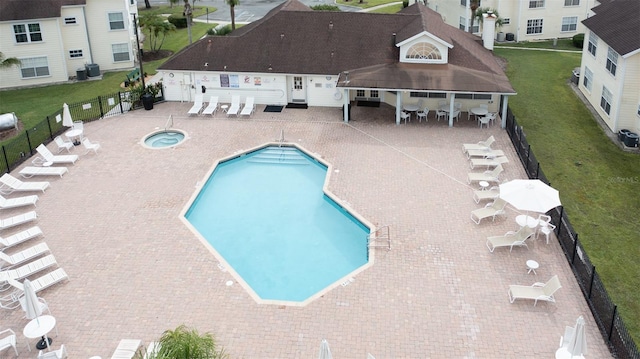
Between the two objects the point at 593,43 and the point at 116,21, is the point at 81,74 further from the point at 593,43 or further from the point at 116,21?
the point at 593,43

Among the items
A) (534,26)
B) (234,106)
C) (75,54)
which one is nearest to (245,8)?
(75,54)

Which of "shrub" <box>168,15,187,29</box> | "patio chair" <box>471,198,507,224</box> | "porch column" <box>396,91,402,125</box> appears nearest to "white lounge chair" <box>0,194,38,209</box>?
"patio chair" <box>471,198,507,224</box>

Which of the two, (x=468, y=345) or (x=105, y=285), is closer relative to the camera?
(x=468, y=345)

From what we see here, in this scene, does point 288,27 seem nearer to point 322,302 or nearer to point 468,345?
point 322,302

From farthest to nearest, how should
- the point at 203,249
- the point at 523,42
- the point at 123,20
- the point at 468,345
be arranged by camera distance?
the point at 523,42
the point at 123,20
the point at 203,249
the point at 468,345

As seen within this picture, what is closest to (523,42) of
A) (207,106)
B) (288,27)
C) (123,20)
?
(288,27)

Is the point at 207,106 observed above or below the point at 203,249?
above

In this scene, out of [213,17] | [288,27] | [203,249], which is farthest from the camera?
[213,17]
